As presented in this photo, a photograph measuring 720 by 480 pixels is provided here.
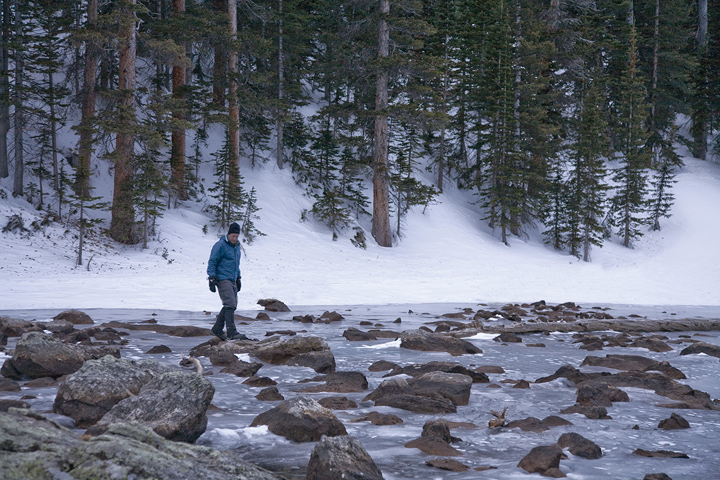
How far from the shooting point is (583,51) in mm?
37125

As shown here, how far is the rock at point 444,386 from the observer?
20.0ft

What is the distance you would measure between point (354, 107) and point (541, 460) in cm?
2390

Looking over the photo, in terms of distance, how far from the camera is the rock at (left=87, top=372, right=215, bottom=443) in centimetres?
430

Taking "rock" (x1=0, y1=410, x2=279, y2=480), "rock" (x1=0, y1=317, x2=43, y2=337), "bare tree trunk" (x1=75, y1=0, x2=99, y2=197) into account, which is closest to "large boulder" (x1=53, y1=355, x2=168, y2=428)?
"rock" (x1=0, y1=410, x2=279, y2=480)

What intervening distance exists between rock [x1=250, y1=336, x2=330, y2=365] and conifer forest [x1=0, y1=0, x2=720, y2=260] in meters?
11.4

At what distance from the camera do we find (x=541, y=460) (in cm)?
399

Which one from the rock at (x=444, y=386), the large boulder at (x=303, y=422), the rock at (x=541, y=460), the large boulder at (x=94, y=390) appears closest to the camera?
the rock at (x=541, y=460)

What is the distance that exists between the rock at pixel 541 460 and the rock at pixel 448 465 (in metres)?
0.42

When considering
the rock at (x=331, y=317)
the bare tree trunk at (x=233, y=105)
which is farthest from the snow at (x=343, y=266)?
the rock at (x=331, y=317)

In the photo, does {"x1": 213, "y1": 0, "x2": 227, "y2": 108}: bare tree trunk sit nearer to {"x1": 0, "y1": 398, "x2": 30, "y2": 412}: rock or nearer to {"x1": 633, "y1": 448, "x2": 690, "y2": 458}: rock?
{"x1": 0, "y1": 398, "x2": 30, "y2": 412}: rock

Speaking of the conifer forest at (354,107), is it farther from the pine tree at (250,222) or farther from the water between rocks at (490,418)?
the water between rocks at (490,418)

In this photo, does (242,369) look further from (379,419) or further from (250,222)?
(250,222)

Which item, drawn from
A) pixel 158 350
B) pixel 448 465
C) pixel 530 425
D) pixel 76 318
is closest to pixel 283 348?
pixel 158 350

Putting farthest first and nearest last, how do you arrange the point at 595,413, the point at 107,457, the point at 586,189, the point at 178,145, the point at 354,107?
the point at 586,189 < the point at 354,107 < the point at 178,145 < the point at 595,413 < the point at 107,457
